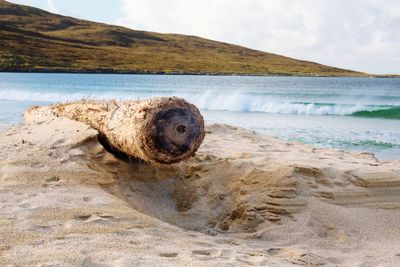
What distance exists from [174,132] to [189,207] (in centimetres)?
90

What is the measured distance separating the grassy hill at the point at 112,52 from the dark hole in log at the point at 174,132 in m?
82.9

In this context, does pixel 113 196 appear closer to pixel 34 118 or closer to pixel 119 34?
pixel 34 118

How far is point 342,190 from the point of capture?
205 inches

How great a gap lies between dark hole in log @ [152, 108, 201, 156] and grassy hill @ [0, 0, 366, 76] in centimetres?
8295

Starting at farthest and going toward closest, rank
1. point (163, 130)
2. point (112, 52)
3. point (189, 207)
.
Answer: point (112, 52), point (189, 207), point (163, 130)

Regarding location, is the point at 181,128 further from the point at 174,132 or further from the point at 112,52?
the point at 112,52

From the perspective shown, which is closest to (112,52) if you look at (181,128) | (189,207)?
(189,207)

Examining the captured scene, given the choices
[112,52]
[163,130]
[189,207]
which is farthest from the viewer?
[112,52]

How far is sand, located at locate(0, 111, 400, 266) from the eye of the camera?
3.50 meters

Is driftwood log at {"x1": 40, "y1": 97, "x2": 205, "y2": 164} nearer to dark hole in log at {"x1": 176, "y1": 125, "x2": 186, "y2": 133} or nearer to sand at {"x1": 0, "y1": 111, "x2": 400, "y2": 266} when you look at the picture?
dark hole in log at {"x1": 176, "y1": 125, "x2": 186, "y2": 133}

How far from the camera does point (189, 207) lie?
536 cm

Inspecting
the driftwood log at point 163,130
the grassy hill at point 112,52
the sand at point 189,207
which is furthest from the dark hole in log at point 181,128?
the grassy hill at point 112,52

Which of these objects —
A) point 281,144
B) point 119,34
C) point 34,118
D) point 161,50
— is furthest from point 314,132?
point 119,34

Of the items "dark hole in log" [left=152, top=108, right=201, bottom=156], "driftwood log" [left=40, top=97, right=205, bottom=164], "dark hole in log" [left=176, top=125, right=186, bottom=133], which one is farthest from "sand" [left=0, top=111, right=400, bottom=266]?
"dark hole in log" [left=176, top=125, right=186, bottom=133]
